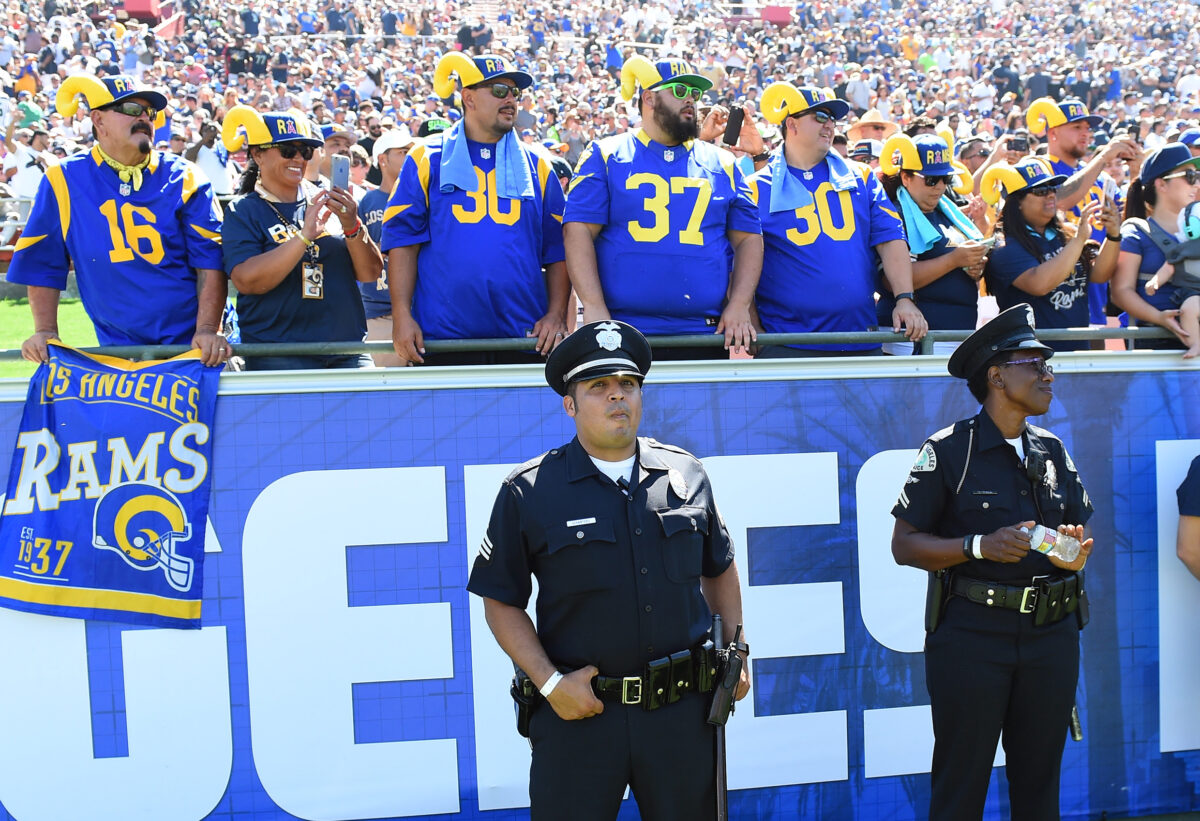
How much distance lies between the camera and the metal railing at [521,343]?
4.30 metres

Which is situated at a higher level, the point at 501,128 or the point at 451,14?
the point at 451,14

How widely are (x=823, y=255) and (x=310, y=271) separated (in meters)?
2.18

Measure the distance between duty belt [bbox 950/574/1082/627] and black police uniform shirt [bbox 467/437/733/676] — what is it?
3.37ft

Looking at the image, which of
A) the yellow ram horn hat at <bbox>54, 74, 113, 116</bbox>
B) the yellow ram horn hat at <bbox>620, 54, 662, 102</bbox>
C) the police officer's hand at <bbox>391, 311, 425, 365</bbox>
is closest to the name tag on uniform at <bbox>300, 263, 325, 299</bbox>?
the police officer's hand at <bbox>391, 311, 425, 365</bbox>

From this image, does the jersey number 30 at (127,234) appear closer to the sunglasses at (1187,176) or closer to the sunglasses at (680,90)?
the sunglasses at (680,90)

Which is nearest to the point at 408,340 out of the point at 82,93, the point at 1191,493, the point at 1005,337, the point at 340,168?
the point at 82,93

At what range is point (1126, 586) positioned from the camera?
15.5 ft

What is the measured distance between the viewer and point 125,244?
4621 mm

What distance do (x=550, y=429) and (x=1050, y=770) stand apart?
81.7 inches

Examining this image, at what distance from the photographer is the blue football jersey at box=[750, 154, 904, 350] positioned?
16.7 ft

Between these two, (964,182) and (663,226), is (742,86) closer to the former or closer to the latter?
(964,182)

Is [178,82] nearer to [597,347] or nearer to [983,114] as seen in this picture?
[983,114]

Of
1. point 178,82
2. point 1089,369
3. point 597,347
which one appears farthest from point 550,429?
point 178,82

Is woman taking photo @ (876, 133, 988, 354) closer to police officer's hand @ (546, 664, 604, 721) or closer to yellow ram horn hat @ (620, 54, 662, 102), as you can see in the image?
yellow ram horn hat @ (620, 54, 662, 102)
